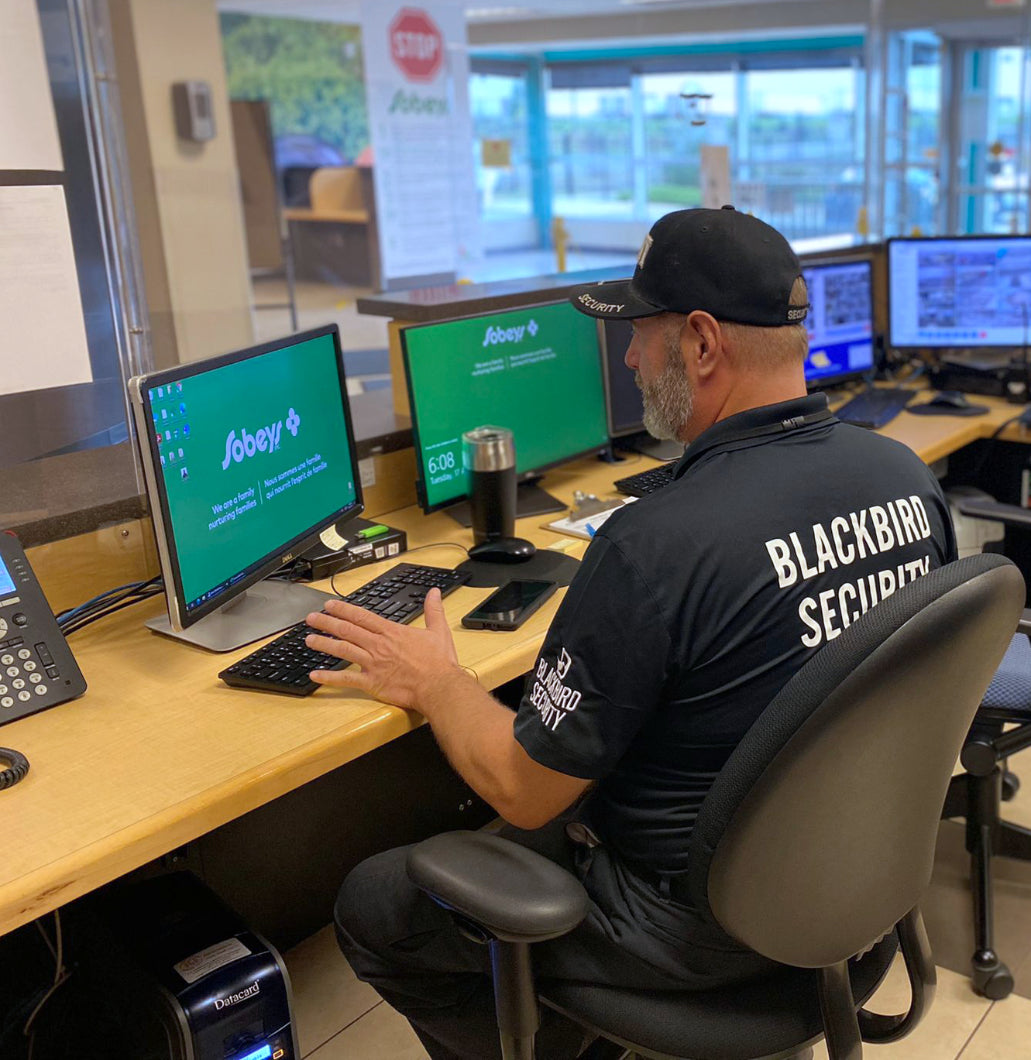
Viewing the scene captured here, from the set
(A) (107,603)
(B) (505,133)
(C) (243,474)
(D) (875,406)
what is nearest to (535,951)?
(C) (243,474)

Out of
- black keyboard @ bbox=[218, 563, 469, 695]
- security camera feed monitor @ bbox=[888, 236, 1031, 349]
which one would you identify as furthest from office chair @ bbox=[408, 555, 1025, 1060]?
security camera feed monitor @ bbox=[888, 236, 1031, 349]

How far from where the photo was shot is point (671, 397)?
1.39 m

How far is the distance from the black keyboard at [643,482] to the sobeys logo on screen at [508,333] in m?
0.38

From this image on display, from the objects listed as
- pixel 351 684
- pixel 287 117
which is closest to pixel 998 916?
pixel 351 684

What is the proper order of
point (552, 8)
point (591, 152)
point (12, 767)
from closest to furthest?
point (12, 767)
point (552, 8)
point (591, 152)

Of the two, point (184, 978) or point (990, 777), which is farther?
point (990, 777)

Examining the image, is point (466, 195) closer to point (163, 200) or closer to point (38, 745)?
point (163, 200)

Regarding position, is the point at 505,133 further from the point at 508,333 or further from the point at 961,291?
the point at 508,333

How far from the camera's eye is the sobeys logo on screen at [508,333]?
7.41 ft

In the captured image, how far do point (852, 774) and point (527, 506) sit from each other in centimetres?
134

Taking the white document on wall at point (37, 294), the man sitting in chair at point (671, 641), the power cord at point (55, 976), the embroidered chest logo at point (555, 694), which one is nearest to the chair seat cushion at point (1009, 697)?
the man sitting in chair at point (671, 641)

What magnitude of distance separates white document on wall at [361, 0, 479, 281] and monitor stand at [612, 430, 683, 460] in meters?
2.71

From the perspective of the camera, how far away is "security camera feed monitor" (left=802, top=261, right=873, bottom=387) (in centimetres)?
315

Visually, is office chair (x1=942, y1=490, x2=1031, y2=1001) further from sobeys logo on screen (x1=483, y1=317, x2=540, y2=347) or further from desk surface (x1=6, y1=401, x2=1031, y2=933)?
sobeys logo on screen (x1=483, y1=317, x2=540, y2=347)
